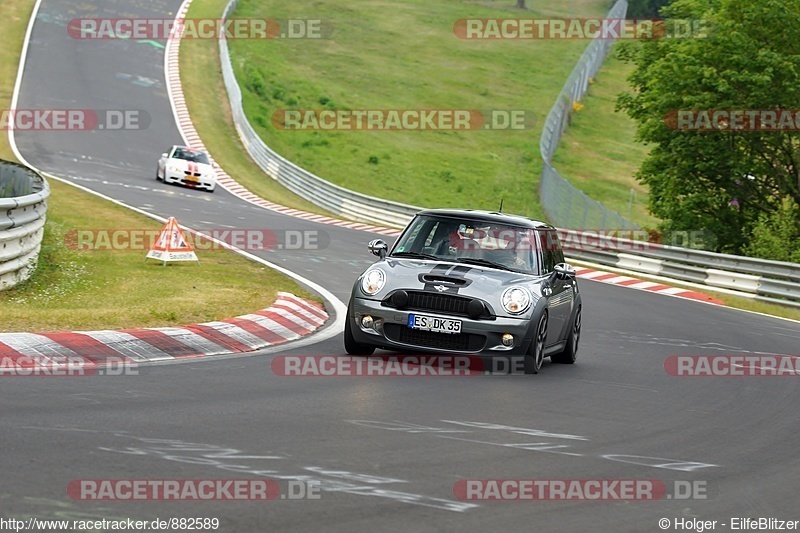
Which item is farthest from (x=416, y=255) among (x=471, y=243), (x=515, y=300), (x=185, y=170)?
(x=185, y=170)

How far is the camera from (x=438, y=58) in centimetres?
8256

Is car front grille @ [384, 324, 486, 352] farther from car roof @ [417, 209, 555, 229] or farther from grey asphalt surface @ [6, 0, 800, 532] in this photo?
car roof @ [417, 209, 555, 229]

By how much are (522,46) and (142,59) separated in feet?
143

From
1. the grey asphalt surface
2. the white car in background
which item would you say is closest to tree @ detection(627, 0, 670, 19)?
the white car in background

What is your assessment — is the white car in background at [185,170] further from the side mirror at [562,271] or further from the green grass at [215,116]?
the side mirror at [562,271]

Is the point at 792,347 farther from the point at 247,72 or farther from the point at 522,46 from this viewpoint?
the point at 522,46

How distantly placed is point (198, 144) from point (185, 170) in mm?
10243

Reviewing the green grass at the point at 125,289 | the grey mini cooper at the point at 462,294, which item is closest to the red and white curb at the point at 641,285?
the green grass at the point at 125,289

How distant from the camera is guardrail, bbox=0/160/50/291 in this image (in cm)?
1340

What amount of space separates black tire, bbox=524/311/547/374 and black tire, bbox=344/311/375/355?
154cm

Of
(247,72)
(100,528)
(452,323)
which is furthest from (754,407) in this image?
(247,72)

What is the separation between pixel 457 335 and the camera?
11.3m

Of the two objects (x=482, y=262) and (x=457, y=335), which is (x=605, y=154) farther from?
(x=457, y=335)

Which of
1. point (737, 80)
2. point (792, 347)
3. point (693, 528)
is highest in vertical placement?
point (737, 80)
